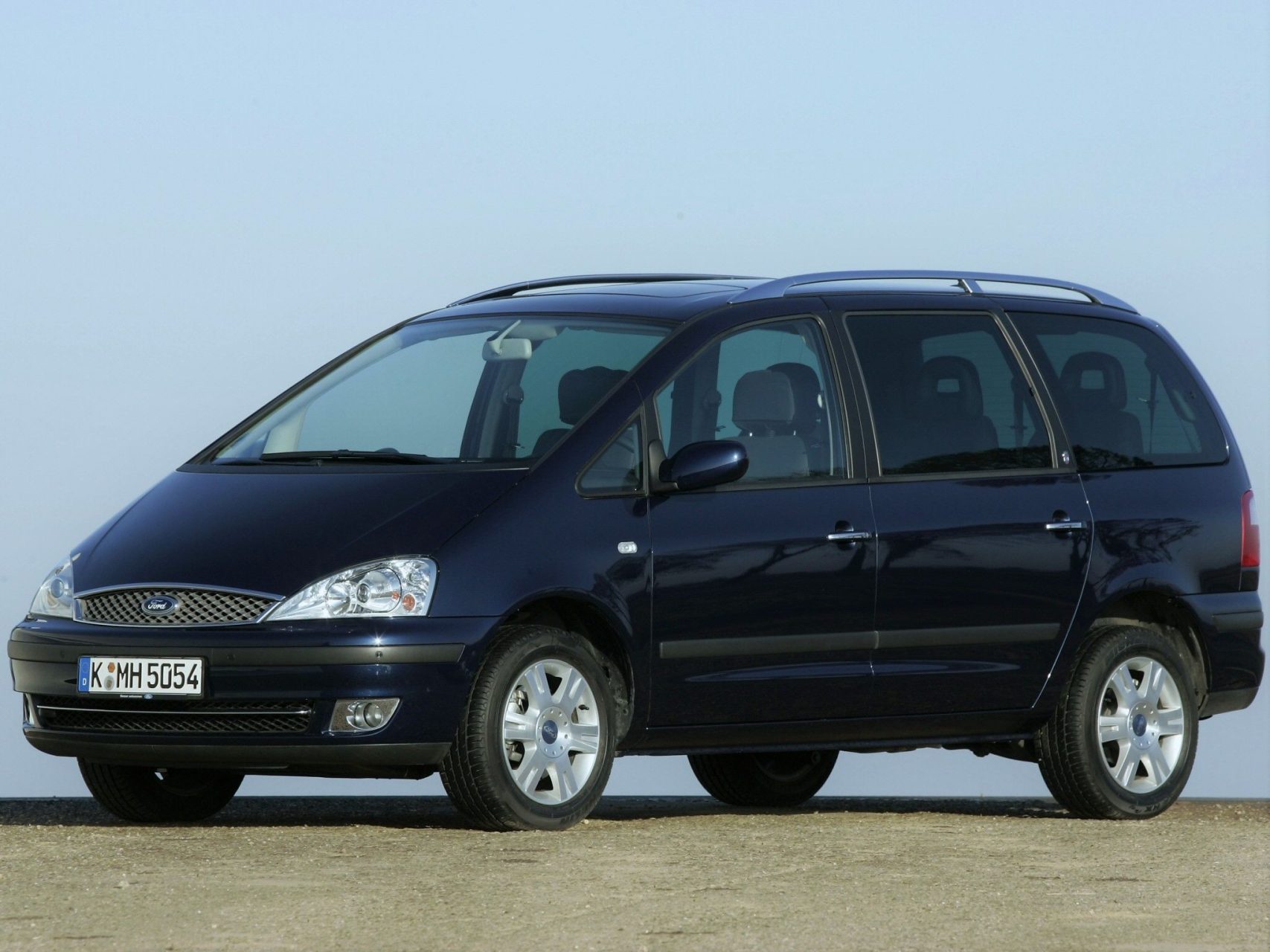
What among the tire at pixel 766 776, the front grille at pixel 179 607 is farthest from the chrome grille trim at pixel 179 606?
the tire at pixel 766 776

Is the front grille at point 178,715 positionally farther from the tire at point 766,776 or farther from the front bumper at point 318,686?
the tire at point 766,776

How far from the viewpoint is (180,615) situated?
336 inches

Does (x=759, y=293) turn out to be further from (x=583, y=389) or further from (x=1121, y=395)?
(x=1121, y=395)

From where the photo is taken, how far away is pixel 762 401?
9.33m

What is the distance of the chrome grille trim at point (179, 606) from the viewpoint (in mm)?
8438

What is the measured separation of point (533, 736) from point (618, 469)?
1.01m

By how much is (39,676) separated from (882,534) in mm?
3157

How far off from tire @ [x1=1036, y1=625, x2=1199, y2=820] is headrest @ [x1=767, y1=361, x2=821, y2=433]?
166 centimetres

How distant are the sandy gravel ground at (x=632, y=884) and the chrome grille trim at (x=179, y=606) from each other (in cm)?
77

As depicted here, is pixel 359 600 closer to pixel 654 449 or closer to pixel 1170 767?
pixel 654 449

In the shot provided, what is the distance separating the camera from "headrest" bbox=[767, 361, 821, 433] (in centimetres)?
943

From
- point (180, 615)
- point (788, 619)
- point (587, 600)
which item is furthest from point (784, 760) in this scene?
point (180, 615)

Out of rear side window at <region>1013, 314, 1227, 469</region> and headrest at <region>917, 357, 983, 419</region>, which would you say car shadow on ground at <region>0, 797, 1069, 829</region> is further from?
headrest at <region>917, 357, 983, 419</region>

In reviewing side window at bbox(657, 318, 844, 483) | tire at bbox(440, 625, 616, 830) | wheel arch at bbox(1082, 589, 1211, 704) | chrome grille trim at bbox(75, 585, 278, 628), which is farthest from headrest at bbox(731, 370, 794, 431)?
chrome grille trim at bbox(75, 585, 278, 628)
